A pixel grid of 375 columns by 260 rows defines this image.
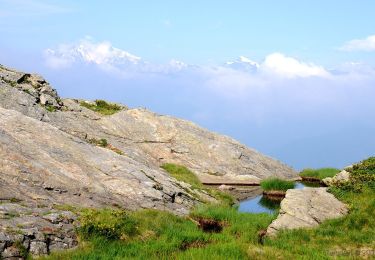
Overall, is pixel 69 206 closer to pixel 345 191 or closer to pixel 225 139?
pixel 345 191

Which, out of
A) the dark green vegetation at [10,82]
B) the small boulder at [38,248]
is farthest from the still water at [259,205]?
the dark green vegetation at [10,82]

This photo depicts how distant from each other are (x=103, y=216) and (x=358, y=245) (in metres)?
12.5

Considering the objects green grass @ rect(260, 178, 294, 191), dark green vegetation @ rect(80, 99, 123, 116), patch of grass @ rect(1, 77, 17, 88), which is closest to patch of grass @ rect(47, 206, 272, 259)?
green grass @ rect(260, 178, 294, 191)

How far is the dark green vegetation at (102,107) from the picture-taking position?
59725mm

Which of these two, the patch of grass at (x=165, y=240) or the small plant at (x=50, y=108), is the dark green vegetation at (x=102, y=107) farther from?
the patch of grass at (x=165, y=240)

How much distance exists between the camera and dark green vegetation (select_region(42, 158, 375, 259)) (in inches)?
740

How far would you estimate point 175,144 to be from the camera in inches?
2021

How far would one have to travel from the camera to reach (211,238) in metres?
21.5

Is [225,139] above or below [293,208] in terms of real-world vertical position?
above

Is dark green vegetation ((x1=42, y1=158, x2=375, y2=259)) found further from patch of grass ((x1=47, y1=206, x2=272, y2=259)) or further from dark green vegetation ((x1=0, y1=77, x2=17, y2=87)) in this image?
dark green vegetation ((x1=0, y1=77, x2=17, y2=87))

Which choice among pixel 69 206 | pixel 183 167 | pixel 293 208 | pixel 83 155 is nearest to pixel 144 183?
pixel 83 155

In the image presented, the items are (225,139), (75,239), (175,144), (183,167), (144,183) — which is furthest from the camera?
(225,139)

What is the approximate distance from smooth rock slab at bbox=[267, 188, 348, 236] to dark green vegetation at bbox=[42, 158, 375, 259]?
2.84 feet

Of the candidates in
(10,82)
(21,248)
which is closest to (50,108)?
(10,82)
